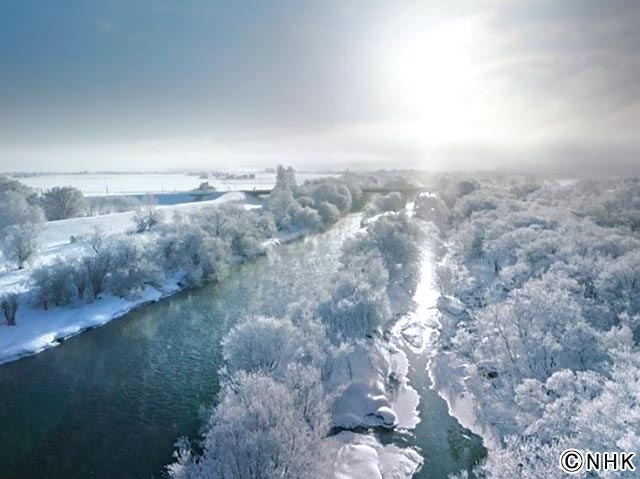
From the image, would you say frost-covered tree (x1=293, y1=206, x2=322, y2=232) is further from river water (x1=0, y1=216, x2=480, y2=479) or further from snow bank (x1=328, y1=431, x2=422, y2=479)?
snow bank (x1=328, y1=431, x2=422, y2=479)

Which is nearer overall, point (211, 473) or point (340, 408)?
point (211, 473)

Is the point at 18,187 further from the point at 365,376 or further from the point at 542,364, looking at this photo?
the point at 542,364

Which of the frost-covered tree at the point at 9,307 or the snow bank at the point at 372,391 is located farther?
the frost-covered tree at the point at 9,307

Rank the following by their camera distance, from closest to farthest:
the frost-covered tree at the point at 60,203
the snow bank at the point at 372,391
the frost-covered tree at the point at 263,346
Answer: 1. the frost-covered tree at the point at 263,346
2. the snow bank at the point at 372,391
3. the frost-covered tree at the point at 60,203

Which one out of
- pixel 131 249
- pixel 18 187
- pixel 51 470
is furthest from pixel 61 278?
pixel 18 187

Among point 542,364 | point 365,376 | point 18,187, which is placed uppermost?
point 18,187

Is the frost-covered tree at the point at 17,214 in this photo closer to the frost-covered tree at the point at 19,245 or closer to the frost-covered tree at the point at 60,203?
the frost-covered tree at the point at 19,245

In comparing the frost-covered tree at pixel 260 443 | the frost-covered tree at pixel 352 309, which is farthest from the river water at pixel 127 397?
the frost-covered tree at pixel 260 443
